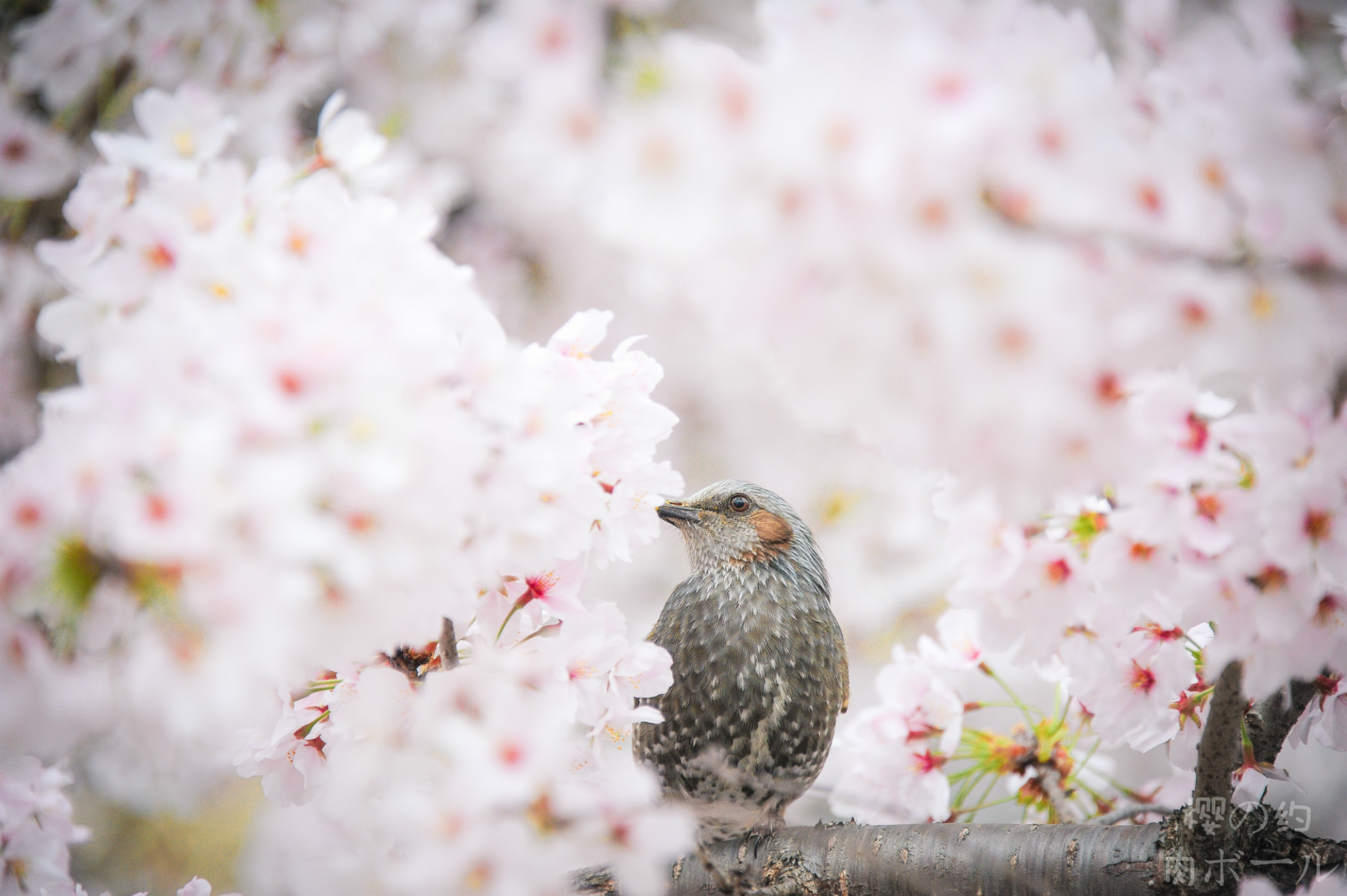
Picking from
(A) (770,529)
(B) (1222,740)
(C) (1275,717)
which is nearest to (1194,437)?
(B) (1222,740)

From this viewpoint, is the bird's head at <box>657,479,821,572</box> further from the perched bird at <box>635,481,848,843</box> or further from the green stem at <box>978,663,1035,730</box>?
the green stem at <box>978,663,1035,730</box>

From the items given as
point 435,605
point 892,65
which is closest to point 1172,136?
point 892,65

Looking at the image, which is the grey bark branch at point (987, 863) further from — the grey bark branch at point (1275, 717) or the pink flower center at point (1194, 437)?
the pink flower center at point (1194, 437)

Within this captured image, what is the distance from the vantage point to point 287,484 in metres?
0.62

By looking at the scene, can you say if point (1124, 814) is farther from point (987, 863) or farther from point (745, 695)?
point (745, 695)

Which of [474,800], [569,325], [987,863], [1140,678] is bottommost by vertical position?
[987,863]

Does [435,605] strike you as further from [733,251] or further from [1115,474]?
[1115,474]

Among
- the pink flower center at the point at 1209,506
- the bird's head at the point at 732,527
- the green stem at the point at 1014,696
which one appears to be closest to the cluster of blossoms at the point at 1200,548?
the pink flower center at the point at 1209,506

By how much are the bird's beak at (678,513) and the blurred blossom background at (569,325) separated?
1047 millimetres

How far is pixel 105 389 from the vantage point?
0.69 metres

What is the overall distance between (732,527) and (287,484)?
60.8 inches

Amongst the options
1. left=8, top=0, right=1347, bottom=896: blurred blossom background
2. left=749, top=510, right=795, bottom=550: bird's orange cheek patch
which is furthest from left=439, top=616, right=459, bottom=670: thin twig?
left=749, top=510, right=795, bottom=550: bird's orange cheek patch

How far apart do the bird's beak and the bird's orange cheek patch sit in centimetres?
15

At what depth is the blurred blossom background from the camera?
66 centimetres
